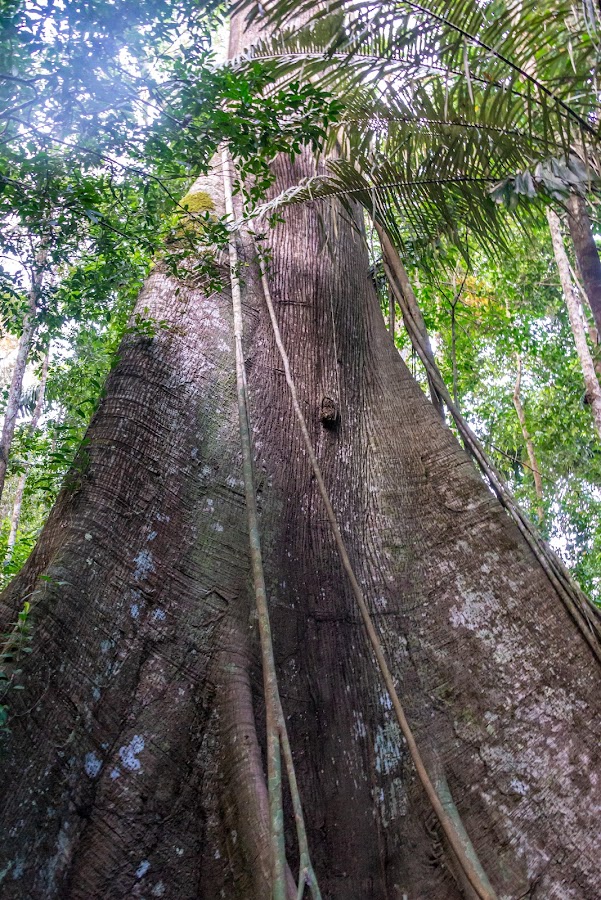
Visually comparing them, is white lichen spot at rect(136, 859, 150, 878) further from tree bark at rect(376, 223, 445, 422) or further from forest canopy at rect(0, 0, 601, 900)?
tree bark at rect(376, 223, 445, 422)

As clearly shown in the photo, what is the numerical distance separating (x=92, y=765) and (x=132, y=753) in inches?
4.2

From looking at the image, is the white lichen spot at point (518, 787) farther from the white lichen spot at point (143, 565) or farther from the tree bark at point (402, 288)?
the tree bark at point (402, 288)

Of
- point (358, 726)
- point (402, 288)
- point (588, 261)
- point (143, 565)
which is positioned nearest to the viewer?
point (358, 726)

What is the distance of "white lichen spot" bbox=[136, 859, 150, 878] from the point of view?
1.81 metres

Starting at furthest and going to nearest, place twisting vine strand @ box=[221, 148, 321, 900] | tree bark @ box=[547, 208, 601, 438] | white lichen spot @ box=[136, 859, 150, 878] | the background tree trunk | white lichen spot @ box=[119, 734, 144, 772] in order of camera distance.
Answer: tree bark @ box=[547, 208, 601, 438]
the background tree trunk
white lichen spot @ box=[119, 734, 144, 772]
white lichen spot @ box=[136, 859, 150, 878]
twisting vine strand @ box=[221, 148, 321, 900]

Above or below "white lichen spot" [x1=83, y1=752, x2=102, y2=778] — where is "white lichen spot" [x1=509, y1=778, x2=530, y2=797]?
below

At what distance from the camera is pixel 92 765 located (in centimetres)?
191

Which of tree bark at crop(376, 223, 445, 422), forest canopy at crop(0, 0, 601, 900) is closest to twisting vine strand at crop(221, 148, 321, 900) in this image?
forest canopy at crop(0, 0, 601, 900)

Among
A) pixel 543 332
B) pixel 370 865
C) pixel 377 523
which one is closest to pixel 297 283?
pixel 377 523

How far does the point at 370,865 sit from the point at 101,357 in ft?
15.4

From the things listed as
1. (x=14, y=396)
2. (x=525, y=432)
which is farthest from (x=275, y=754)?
(x=525, y=432)

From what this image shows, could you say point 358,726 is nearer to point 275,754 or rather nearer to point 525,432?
point 275,754

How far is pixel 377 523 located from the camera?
2.67m

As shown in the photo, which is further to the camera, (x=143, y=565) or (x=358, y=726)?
(x=143, y=565)
